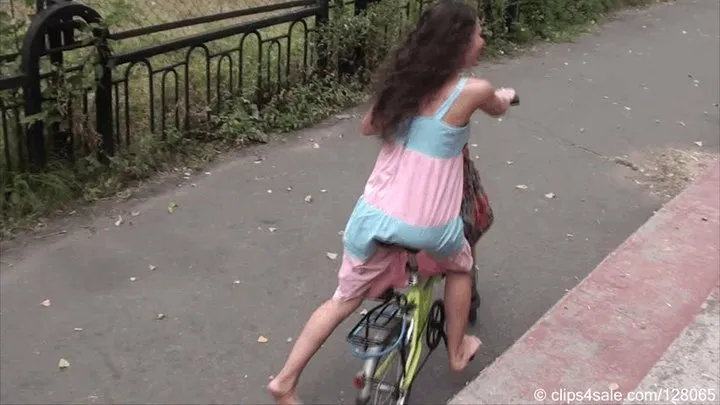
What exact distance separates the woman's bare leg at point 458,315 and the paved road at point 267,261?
0.23m

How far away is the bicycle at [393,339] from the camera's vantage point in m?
2.76

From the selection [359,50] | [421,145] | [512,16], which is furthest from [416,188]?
[512,16]

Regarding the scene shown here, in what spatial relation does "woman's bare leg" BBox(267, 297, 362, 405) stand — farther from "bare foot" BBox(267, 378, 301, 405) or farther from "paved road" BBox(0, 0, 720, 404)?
"paved road" BBox(0, 0, 720, 404)

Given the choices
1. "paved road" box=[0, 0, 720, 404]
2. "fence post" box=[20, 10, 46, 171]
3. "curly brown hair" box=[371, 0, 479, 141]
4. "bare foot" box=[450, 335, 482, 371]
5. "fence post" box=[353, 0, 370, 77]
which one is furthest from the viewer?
"fence post" box=[353, 0, 370, 77]

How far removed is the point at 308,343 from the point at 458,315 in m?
0.57

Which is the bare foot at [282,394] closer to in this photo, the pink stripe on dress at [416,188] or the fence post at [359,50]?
the pink stripe on dress at [416,188]

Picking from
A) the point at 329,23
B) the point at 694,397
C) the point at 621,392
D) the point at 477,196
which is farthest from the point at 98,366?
the point at 329,23

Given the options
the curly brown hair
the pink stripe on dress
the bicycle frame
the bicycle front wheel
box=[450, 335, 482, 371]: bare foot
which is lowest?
box=[450, 335, 482, 371]: bare foot

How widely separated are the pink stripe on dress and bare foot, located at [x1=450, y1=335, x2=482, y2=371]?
26.5 inches

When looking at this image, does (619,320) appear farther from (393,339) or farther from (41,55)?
(41,55)

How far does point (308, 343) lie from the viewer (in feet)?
9.39

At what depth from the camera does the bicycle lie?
2.76 meters

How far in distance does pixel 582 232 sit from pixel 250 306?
6.66 feet

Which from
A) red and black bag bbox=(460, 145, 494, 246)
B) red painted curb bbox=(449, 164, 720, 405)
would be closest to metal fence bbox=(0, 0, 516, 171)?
red and black bag bbox=(460, 145, 494, 246)
